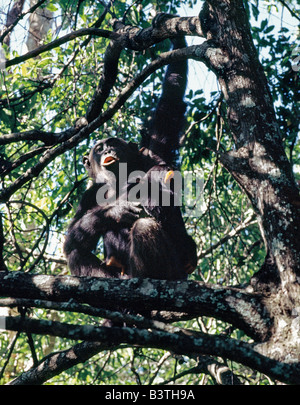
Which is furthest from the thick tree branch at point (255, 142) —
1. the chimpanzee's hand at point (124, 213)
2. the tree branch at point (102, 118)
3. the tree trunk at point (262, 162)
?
the chimpanzee's hand at point (124, 213)

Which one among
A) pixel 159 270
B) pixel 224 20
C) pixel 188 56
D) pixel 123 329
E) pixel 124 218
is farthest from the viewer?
pixel 124 218

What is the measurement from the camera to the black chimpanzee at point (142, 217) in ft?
13.9

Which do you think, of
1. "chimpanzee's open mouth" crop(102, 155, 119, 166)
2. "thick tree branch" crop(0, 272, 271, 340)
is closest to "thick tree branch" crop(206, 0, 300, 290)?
"thick tree branch" crop(0, 272, 271, 340)

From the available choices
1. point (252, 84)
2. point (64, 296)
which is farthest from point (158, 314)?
point (252, 84)

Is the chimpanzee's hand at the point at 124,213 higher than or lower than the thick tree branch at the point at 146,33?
lower

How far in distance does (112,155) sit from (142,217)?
0.98 meters

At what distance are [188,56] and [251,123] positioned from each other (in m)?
0.92

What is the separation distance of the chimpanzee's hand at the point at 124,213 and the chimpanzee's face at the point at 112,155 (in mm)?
662

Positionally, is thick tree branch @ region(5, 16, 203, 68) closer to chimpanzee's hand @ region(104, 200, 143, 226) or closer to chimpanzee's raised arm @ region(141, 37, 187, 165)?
chimpanzee's raised arm @ region(141, 37, 187, 165)

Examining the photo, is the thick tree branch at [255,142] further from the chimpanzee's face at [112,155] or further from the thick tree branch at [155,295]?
the chimpanzee's face at [112,155]

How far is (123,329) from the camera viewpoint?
205 cm
